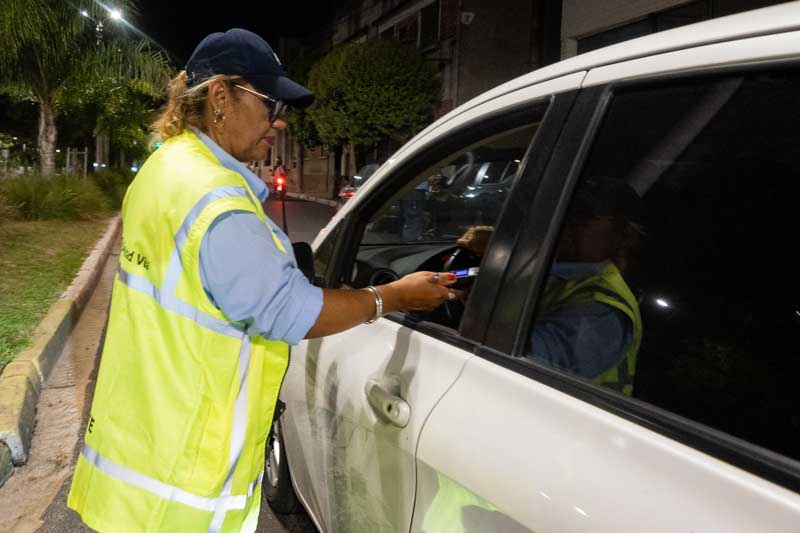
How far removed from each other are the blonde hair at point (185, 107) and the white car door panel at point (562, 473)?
89 centimetres

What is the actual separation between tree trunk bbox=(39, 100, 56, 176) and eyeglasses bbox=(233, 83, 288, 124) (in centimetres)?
1654

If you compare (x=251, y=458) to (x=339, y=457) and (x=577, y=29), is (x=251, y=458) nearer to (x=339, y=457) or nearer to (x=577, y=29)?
(x=339, y=457)

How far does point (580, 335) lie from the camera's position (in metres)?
1.56

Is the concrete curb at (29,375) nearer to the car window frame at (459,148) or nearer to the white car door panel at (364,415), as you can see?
the white car door panel at (364,415)

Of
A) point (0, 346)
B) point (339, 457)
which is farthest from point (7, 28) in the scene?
point (339, 457)

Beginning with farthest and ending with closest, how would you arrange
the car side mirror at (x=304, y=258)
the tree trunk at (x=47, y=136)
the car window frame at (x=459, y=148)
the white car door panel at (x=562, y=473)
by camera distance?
the tree trunk at (x=47, y=136), the car side mirror at (x=304, y=258), the car window frame at (x=459, y=148), the white car door panel at (x=562, y=473)

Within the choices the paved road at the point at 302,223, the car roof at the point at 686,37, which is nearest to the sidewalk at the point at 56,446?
the car roof at the point at 686,37

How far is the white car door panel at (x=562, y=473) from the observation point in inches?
39.9

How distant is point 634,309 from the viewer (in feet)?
4.87

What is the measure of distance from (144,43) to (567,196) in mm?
18193

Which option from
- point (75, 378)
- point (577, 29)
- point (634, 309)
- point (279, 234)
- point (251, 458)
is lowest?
point (75, 378)

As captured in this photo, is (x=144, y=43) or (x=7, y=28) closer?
(x=7, y=28)

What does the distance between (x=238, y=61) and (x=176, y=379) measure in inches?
30.3

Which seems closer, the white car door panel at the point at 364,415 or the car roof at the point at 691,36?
the car roof at the point at 691,36
